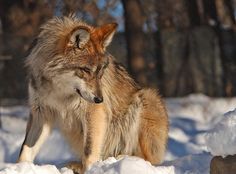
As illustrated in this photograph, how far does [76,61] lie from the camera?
583 centimetres

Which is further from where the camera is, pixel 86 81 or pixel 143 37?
pixel 143 37

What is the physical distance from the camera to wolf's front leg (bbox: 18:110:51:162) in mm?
6289

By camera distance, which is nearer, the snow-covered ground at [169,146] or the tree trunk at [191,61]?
the snow-covered ground at [169,146]

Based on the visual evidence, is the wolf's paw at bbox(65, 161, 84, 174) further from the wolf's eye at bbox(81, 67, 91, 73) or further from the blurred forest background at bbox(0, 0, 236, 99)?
the blurred forest background at bbox(0, 0, 236, 99)

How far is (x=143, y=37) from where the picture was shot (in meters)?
17.4

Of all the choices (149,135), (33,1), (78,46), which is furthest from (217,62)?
(78,46)

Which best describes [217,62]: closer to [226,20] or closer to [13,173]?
[226,20]

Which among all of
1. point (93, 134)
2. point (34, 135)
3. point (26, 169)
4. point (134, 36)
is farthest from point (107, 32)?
point (134, 36)

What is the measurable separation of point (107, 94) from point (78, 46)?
0.82 metres

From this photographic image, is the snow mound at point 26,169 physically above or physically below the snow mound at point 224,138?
below

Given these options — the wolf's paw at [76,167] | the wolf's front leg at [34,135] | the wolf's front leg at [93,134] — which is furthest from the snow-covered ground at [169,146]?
the wolf's front leg at [93,134]

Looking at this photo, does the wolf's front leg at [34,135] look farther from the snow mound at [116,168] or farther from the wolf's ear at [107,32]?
the snow mound at [116,168]

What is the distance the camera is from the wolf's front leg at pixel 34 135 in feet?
20.6

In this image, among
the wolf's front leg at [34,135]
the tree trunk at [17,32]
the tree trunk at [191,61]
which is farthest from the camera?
the tree trunk at [191,61]
